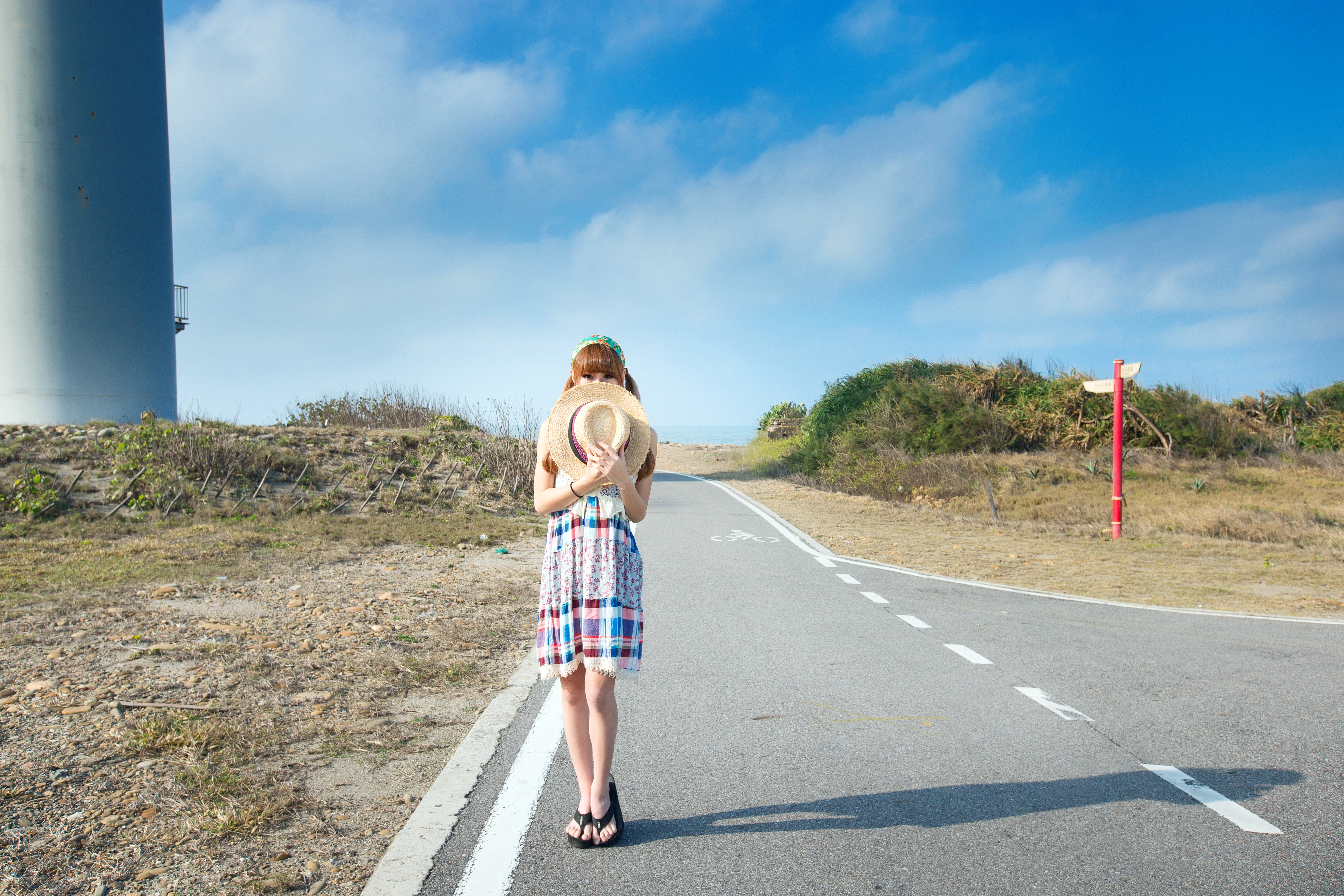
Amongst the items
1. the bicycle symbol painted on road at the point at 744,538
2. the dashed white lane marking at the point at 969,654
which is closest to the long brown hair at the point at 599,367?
the dashed white lane marking at the point at 969,654

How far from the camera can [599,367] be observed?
3.31 m

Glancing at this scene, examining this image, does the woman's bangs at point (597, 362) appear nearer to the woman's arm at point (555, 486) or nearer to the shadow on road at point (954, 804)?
the woman's arm at point (555, 486)

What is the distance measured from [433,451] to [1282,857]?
20288 millimetres

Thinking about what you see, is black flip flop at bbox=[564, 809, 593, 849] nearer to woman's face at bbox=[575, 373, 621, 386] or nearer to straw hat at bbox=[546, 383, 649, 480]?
straw hat at bbox=[546, 383, 649, 480]

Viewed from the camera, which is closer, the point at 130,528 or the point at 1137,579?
the point at 1137,579

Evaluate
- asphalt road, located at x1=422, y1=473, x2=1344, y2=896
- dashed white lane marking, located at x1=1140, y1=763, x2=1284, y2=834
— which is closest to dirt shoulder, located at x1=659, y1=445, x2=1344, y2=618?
asphalt road, located at x1=422, y1=473, x2=1344, y2=896

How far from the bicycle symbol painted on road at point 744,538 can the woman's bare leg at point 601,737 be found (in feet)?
36.0

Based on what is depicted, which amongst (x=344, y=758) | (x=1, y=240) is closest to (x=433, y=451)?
(x=1, y=240)

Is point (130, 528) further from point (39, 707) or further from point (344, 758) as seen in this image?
point (344, 758)

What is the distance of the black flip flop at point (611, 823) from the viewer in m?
3.18

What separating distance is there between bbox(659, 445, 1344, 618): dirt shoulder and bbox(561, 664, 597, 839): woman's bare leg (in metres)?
7.89

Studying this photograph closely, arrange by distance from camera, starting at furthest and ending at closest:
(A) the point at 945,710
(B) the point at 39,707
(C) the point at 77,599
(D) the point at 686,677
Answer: (C) the point at 77,599
(D) the point at 686,677
(A) the point at 945,710
(B) the point at 39,707

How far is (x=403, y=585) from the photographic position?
29.6 ft

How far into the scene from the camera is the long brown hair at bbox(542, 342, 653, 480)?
10.8ft
